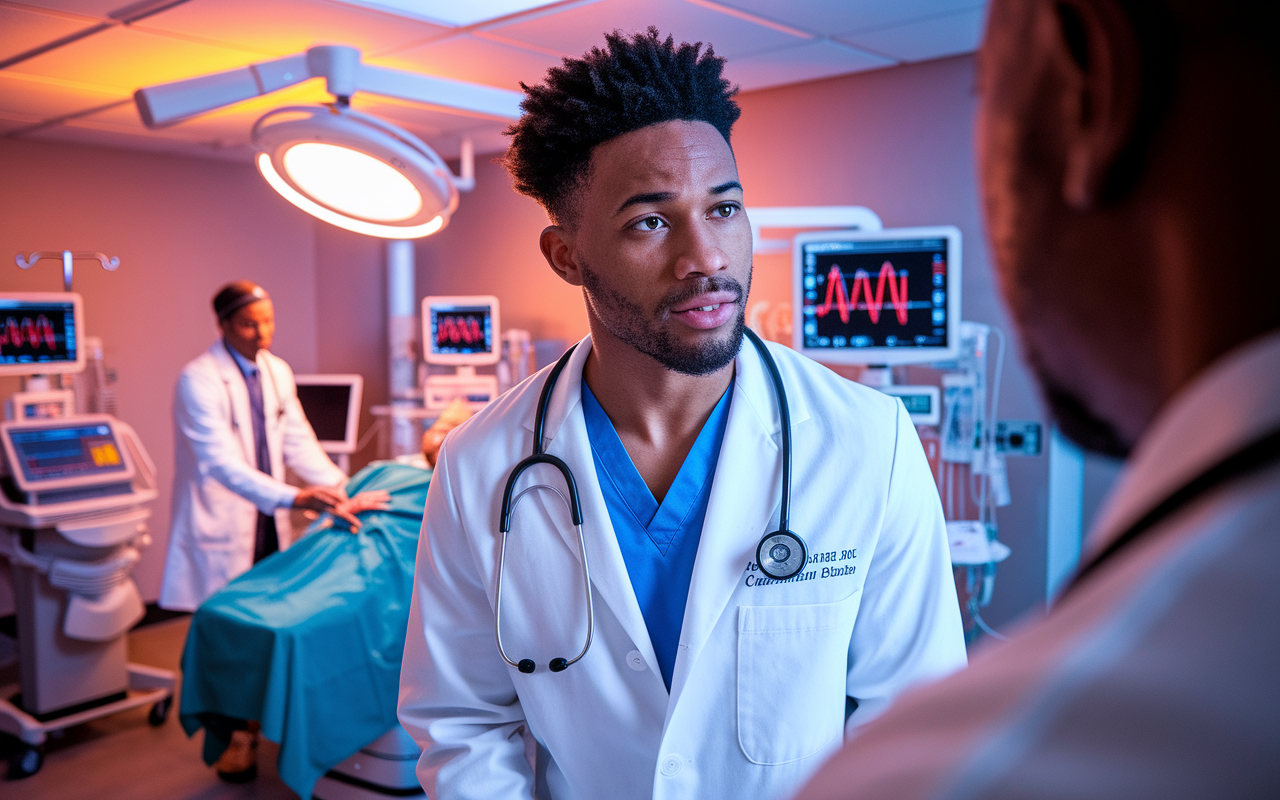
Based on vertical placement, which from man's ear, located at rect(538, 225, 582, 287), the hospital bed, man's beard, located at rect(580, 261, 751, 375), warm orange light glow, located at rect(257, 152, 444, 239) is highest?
warm orange light glow, located at rect(257, 152, 444, 239)

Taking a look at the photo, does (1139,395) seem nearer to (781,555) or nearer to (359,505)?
(781,555)

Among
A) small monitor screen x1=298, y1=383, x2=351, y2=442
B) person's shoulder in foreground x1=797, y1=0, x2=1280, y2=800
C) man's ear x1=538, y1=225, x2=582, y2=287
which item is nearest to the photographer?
person's shoulder in foreground x1=797, y1=0, x2=1280, y2=800

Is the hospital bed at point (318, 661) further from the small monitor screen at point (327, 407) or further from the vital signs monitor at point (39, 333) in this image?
the small monitor screen at point (327, 407)

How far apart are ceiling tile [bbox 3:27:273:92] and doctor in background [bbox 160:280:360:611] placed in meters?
0.83

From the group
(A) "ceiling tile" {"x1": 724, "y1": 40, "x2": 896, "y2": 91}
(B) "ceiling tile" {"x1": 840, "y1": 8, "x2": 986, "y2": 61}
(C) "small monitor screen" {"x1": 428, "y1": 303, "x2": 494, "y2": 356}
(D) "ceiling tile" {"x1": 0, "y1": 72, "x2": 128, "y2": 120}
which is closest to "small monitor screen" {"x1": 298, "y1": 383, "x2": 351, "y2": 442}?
(C) "small monitor screen" {"x1": 428, "y1": 303, "x2": 494, "y2": 356}

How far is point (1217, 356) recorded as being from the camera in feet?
0.95

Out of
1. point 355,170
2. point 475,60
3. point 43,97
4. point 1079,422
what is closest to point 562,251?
point 355,170

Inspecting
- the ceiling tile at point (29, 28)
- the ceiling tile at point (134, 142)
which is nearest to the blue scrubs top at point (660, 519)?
the ceiling tile at point (29, 28)

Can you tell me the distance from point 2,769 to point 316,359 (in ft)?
9.98

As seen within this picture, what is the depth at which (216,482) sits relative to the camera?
332 cm

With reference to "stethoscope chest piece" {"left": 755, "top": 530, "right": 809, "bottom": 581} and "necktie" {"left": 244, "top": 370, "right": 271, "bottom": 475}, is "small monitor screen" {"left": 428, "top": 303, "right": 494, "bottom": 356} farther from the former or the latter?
"stethoscope chest piece" {"left": 755, "top": 530, "right": 809, "bottom": 581}

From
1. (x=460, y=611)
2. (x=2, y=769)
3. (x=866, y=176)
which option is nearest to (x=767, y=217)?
(x=866, y=176)

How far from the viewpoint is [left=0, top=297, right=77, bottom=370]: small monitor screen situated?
10.3ft

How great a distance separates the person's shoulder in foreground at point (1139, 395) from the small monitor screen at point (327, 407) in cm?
470
